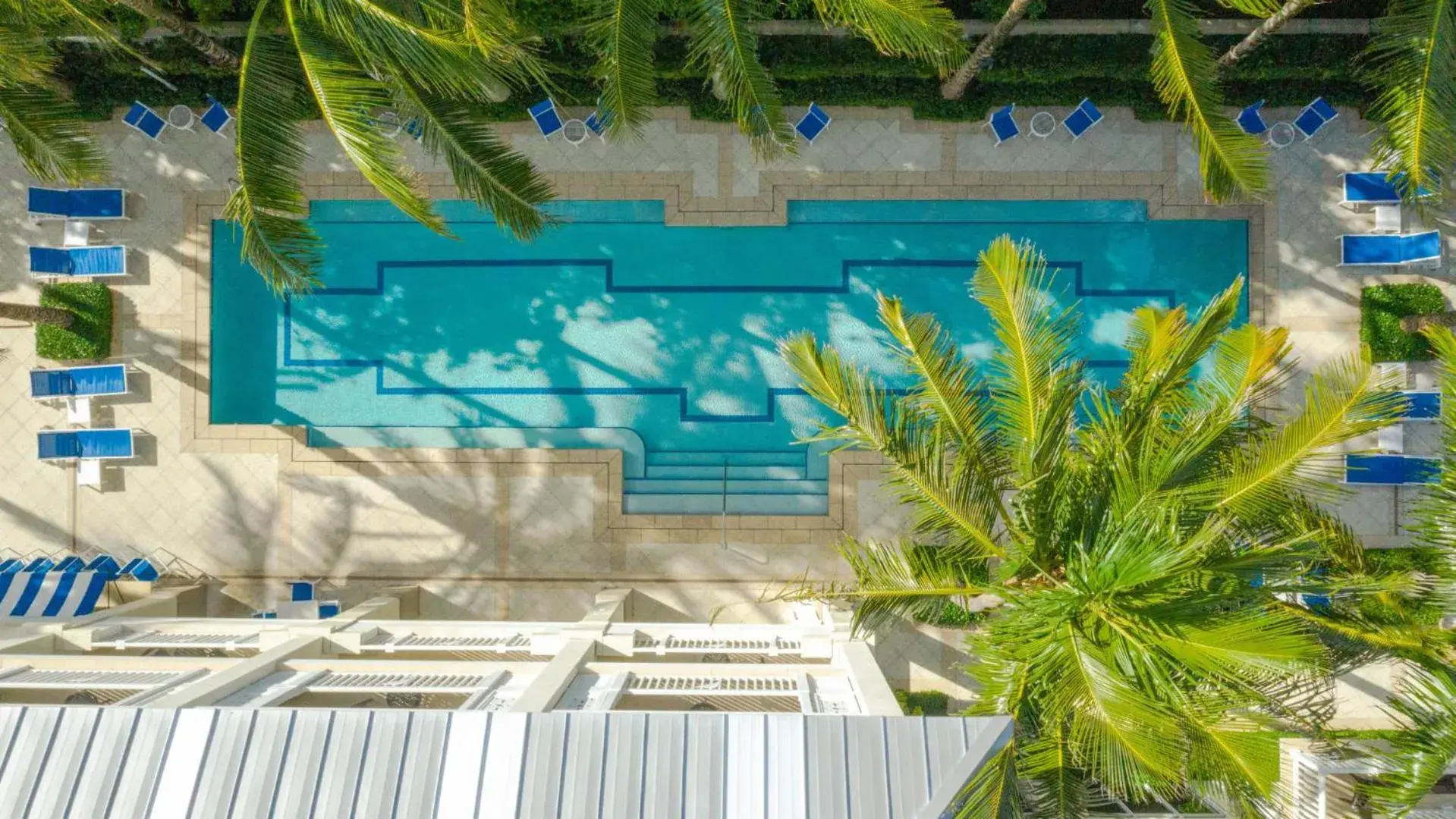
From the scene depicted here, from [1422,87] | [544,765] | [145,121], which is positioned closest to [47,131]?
[145,121]

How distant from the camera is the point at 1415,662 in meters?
5.65

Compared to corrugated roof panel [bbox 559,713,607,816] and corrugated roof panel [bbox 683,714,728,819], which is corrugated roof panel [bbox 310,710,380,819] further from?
corrugated roof panel [bbox 683,714,728,819]

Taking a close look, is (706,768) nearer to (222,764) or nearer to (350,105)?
(222,764)

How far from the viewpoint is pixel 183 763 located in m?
4.84

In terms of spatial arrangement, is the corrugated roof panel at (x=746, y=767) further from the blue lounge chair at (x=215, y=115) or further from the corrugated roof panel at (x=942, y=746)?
the blue lounge chair at (x=215, y=115)

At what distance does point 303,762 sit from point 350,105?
4278 millimetres

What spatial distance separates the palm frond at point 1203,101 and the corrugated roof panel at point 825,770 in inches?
194

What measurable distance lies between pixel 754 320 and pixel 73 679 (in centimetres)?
723

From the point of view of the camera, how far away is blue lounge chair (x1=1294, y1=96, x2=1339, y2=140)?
31.8ft

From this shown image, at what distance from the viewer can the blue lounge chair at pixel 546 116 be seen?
9.91m

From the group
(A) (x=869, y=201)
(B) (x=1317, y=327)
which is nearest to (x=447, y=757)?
(A) (x=869, y=201)

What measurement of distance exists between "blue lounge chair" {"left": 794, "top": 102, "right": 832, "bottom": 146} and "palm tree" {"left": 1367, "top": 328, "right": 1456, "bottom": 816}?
6.37m

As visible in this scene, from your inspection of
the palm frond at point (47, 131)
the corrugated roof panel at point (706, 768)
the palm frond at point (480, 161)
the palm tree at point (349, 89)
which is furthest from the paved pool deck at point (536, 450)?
the corrugated roof panel at point (706, 768)

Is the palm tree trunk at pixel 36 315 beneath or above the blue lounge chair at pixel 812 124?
beneath
